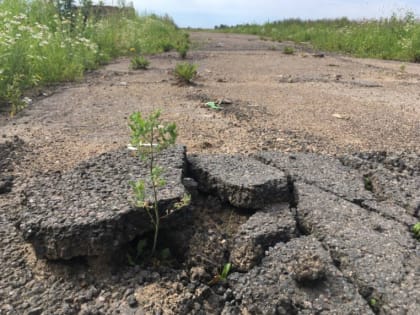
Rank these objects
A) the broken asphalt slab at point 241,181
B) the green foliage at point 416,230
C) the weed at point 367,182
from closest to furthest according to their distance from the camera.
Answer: the green foliage at point 416,230, the broken asphalt slab at point 241,181, the weed at point 367,182

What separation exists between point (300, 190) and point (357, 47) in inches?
368

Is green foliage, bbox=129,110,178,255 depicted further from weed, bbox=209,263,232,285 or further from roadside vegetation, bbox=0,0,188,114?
roadside vegetation, bbox=0,0,188,114

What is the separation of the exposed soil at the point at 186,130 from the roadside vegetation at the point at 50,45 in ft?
0.89

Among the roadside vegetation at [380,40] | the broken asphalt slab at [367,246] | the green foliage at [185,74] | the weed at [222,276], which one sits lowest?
the weed at [222,276]

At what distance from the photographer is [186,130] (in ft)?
10.3

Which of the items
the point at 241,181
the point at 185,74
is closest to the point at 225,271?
the point at 241,181

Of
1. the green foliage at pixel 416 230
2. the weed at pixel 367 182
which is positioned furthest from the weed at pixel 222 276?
the weed at pixel 367 182

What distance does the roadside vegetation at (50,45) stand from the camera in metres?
4.54

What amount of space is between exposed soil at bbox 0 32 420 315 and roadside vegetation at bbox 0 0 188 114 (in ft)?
0.89

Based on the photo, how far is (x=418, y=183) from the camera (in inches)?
90.6

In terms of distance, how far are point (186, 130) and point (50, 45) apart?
346 cm

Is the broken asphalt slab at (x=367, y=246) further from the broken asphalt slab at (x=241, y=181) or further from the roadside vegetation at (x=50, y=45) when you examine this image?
the roadside vegetation at (x=50, y=45)

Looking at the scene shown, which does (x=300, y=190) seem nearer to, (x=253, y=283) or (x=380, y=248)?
(x=380, y=248)

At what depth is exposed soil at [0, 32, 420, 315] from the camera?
1.57 m
